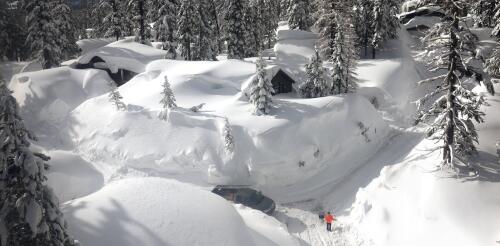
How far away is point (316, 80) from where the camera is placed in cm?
3466

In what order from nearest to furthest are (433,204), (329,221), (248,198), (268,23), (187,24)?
(433,204), (329,221), (248,198), (187,24), (268,23)

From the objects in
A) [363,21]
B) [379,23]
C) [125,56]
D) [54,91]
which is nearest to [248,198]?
[54,91]

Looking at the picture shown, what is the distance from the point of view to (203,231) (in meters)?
15.1

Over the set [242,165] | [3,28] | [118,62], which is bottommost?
[242,165]

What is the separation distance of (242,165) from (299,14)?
115 feet

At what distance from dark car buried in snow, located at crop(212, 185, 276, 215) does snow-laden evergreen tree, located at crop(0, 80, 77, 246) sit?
1264cm

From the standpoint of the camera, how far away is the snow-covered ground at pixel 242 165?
51.9 ft

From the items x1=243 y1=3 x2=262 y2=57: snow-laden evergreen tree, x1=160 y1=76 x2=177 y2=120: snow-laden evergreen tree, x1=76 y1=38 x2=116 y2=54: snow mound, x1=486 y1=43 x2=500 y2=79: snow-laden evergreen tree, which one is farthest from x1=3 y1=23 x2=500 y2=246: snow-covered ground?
x1=76 y1=38 x2=116 y2=54: snow mound

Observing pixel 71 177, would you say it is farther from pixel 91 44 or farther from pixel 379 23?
pixel 379 23

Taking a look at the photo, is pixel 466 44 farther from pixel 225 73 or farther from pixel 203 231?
pixel 225 73

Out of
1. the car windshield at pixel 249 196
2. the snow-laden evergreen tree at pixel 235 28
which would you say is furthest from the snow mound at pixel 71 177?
the snow-laden evergreen tree at pixel 235 28

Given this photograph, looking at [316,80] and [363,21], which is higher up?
[363,21]

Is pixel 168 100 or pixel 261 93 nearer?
pixel 261 93

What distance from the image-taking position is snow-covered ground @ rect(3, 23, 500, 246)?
15812 mm
